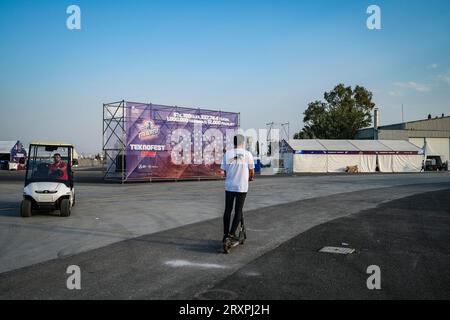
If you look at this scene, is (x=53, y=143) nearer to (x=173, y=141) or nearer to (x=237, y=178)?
(x=237, y=178)

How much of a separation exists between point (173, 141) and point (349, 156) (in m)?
26.5

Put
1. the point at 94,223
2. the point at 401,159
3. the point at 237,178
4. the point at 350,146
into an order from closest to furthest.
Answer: the point at 237,178, the point at 94,223, the point at 350,146, the point at 401,159

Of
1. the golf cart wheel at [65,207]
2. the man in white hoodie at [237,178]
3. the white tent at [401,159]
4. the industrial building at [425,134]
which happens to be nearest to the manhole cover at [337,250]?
the man in white hoodie at [237,178]

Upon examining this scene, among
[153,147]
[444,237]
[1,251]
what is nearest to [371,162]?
[153,147]

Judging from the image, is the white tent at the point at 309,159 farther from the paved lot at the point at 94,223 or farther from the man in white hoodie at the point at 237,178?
the man in white hoodie at the point at 237,178

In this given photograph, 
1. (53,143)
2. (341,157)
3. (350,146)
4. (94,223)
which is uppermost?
(350,146)

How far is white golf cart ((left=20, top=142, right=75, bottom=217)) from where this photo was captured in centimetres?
1100

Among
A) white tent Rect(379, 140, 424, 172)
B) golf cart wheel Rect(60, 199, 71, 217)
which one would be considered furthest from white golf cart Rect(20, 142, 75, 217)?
white tent Rect(379, 140, 424, 172)

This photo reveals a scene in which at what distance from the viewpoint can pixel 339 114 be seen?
67938 mm

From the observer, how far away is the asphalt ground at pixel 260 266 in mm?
4723

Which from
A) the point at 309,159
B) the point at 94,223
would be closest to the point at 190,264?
the point at 94,223

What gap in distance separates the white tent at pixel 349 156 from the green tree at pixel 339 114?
53.4 ft
